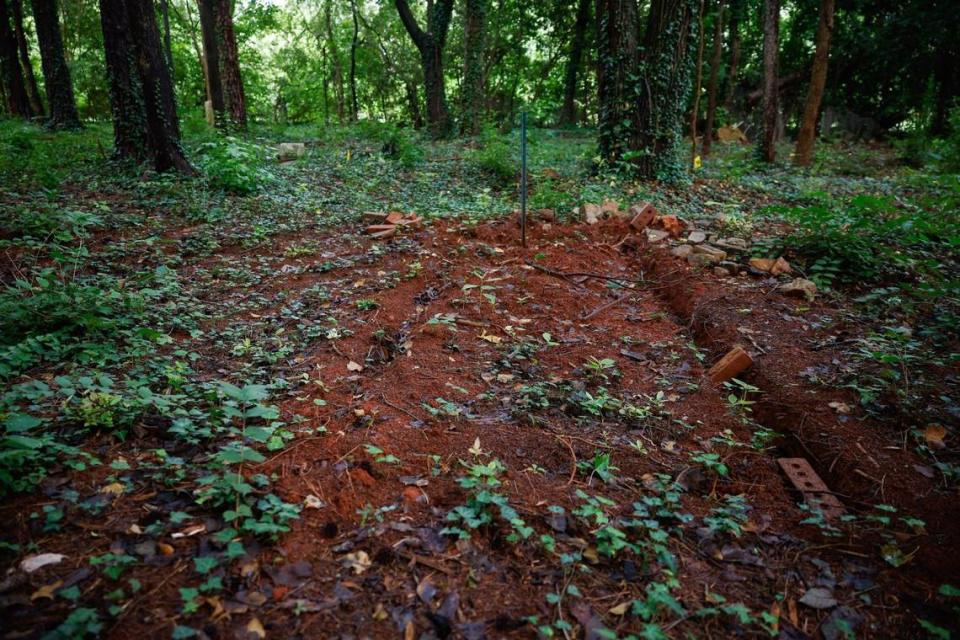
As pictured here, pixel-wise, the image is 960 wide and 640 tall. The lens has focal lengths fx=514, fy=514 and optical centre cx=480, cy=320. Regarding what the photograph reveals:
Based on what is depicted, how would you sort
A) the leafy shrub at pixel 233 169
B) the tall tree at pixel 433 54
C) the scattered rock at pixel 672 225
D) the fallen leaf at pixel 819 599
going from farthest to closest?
the tall tree at pixel 433 54
the leafy shrub at pixel 233 169
the scattered rock at pixel 672 225
the fallen leaf at pixel 819 599

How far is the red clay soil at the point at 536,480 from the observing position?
168cm

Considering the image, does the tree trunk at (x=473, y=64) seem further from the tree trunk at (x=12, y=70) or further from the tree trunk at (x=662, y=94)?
the tree trunk at (x=12, y=70)

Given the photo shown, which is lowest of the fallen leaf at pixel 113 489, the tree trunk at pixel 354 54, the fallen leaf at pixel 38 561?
the fallen leaf at pixel 38 561

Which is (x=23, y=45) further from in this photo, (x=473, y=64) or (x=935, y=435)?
(x=935, y=435)

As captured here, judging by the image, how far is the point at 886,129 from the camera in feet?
55.7

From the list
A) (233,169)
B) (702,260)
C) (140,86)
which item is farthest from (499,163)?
(140,86)

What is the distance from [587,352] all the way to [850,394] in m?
1.54

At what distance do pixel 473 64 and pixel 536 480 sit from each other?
12535mm

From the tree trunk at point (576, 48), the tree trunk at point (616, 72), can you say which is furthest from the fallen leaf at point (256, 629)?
the tree trunk at point (576, 48)

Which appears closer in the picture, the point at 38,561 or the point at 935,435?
the point at 38,561

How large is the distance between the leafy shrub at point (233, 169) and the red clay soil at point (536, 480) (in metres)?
3.34

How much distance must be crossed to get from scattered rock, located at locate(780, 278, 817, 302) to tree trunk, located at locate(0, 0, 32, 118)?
1859 cm

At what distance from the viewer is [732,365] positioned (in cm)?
332

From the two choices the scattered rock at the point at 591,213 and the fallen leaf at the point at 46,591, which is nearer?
the fallen leaf at the point at 46,591
